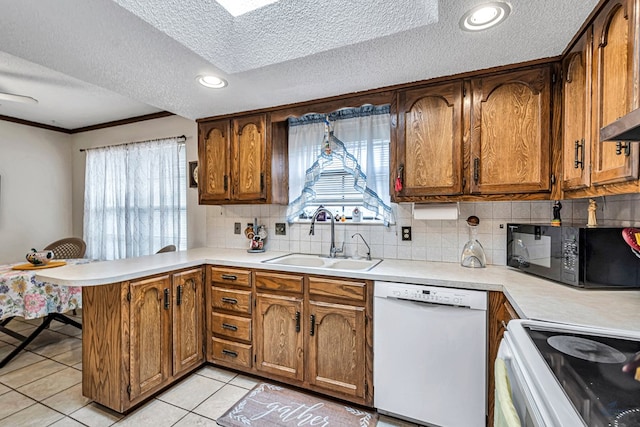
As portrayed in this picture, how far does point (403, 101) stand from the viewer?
81.3 inches

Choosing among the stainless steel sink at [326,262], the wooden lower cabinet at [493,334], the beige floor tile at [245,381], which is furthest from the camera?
the stainless steel sink at [326,262]

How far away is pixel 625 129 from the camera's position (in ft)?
2.70

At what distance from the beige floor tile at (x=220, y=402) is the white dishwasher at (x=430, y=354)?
3.14 ft

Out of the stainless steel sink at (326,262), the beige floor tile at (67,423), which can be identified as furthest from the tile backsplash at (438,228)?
the beige floor tile at (67,423)

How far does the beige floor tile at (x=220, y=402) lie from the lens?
188 cm

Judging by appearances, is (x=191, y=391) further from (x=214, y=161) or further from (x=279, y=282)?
(x=214, y=161)

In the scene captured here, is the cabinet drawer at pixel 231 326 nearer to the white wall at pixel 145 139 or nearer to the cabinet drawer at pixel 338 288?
the cabinet drawer at pixel 338 288

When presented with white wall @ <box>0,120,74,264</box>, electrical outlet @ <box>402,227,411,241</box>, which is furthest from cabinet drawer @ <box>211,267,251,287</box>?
white wall @ <box>0,120,74,264</box>

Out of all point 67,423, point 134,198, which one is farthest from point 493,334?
point 134,198

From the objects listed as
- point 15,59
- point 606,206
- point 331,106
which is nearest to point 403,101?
point 331,106

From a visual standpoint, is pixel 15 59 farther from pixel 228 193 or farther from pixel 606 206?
pixel 606 206

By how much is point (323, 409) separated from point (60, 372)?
2125 millimetres

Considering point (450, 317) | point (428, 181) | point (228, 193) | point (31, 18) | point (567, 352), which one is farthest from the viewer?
point (228, 193)

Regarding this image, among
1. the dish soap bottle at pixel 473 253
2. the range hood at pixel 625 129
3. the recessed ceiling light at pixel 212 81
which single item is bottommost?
the dish soap bottle at pixel 473 253
